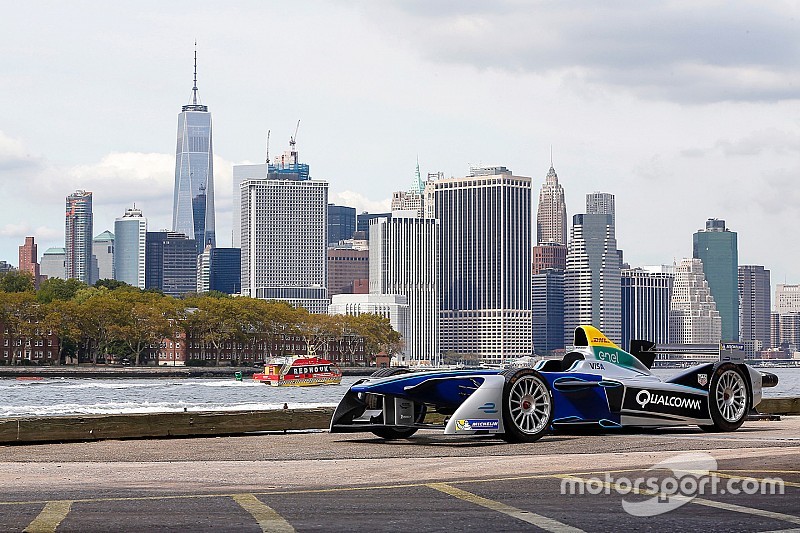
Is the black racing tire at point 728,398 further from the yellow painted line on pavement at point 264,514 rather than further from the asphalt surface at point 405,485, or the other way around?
the yellow painted line on pavement at point 264,514

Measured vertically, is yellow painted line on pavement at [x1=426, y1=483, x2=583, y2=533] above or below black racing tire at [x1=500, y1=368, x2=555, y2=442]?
below

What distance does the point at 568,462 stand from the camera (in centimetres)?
1730

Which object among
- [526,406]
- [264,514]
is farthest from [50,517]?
[526,406]

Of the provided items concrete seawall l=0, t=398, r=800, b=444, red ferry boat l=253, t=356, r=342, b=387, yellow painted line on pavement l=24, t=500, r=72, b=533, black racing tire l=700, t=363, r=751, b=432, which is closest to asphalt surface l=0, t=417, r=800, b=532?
yellow painted line on pavement l=24, t=500, r=72, b=533

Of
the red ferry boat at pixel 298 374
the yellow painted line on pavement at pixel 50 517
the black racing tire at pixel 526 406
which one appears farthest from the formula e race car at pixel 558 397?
the red ferry boat at pixel 298 374

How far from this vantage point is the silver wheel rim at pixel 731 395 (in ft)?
80.0

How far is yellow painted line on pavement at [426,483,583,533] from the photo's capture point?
1098 cm

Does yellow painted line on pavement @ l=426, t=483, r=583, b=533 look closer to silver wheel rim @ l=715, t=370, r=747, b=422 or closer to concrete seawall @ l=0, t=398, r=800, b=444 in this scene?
concrete seawall @ l=0, t=398, r=800, b=444

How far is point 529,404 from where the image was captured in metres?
21.7

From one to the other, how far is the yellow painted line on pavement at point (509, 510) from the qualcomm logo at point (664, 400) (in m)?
9.68

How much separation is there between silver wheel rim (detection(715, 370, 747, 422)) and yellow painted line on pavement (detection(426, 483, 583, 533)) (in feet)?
36.3

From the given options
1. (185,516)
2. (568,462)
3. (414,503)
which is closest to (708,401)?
(568,462)

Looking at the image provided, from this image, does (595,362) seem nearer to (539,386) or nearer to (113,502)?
(539,386)

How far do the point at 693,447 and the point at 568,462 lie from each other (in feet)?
10.6
